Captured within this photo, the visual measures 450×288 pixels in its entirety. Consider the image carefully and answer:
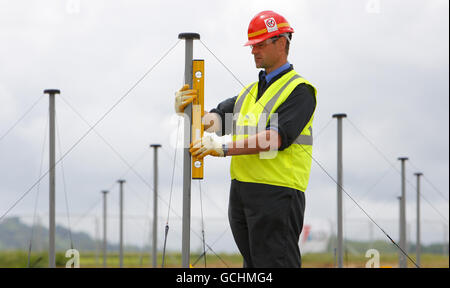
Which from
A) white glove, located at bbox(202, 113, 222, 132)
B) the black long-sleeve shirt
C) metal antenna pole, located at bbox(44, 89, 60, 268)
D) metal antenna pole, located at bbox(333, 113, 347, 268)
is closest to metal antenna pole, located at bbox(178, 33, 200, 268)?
white glove, located at bbox(202, 113, 222, 132)


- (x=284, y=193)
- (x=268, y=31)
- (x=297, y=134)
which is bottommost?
(x=284, y=193)

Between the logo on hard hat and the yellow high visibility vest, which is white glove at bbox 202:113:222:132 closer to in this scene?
the yellow high visibility vest

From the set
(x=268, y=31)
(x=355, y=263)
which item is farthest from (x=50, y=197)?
(x=355, y=263)

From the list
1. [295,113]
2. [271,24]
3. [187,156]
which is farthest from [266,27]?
[187,156]

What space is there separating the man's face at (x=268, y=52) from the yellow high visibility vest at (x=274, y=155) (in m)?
0.13

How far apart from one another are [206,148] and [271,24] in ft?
2.87

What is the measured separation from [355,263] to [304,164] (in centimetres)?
1582

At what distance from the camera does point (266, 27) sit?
4.19 m

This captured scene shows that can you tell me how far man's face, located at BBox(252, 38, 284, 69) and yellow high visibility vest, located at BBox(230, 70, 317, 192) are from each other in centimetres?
13

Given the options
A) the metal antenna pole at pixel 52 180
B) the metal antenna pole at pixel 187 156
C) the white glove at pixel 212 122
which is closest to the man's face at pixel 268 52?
the metal antenna pole at pixel 187 156

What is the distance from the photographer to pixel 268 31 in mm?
4184
